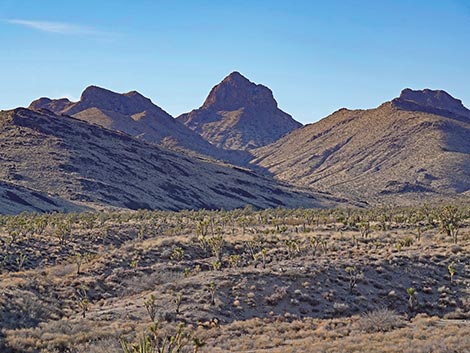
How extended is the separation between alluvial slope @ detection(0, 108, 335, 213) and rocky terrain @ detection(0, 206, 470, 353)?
75.3 metres

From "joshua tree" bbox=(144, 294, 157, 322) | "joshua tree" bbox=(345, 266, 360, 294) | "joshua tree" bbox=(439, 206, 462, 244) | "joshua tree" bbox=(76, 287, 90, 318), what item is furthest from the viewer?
"joshua tree" bbox=(439, 206, 462, 244)

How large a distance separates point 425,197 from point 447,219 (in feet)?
410

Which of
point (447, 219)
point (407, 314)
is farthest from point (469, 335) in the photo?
point (447, 219)

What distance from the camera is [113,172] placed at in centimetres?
15225

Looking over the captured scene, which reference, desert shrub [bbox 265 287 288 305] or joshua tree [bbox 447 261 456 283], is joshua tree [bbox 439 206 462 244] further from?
desert shrub [bbox 265 287 288 305]

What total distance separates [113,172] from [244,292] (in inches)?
4784

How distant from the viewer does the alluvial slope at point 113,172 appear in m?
136

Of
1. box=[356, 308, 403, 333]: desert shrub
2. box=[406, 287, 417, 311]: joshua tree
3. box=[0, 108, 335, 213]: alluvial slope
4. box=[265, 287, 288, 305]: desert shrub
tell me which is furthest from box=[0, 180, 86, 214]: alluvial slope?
box=[356, 308, 403, 333]: desert shrub

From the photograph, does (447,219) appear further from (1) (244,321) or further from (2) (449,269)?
(1) (244,321)

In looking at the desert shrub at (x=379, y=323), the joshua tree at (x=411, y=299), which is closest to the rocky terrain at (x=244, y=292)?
the desert shrub at (x=379, y=323)

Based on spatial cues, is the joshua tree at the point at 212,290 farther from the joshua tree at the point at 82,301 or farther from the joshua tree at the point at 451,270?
the joshua tree at the point at 451,270

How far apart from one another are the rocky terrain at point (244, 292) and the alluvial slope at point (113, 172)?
75294 mm

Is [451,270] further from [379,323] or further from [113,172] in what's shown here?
[113,172]

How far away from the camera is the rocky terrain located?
2627 centimetres
